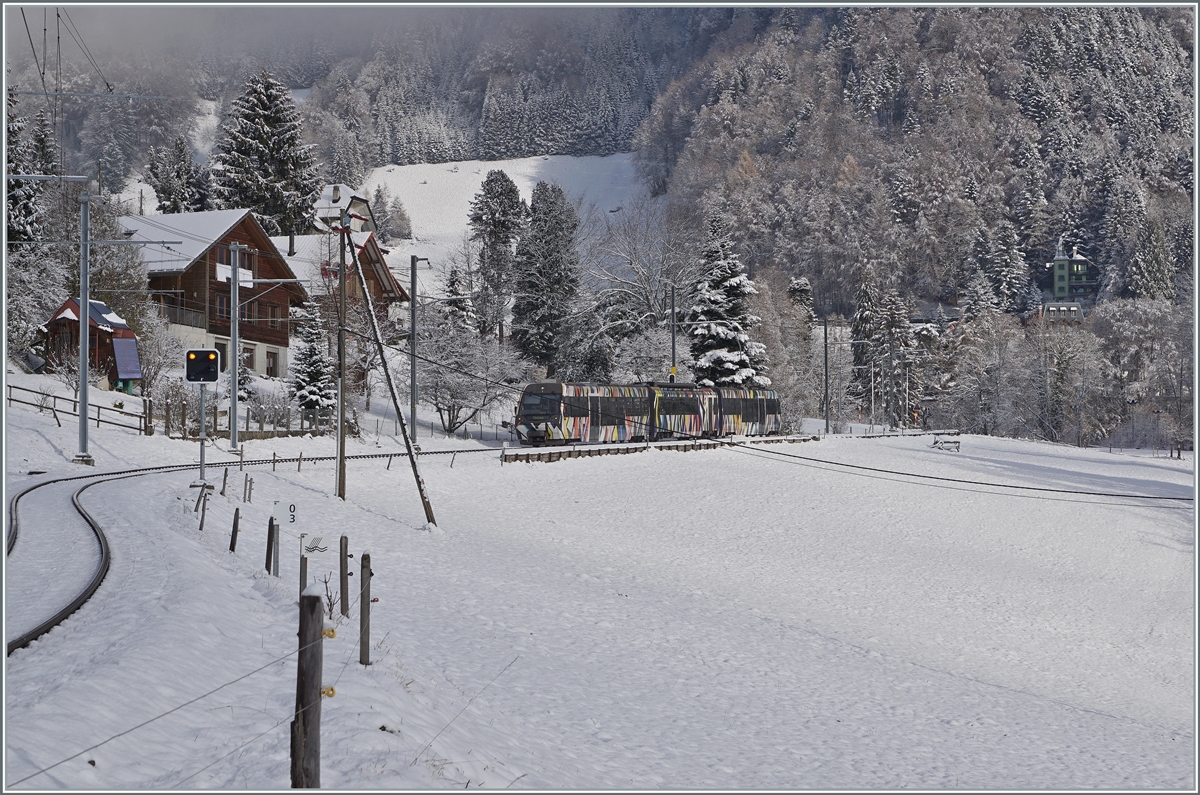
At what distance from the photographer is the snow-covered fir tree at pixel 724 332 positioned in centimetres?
5200

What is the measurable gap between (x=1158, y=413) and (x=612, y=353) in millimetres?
54734

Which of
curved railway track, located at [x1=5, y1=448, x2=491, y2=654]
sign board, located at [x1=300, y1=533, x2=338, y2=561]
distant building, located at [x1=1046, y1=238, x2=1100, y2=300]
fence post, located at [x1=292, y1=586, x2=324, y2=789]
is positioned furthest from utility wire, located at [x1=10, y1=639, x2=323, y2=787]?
distant building, located at [x1=1046, y1=238, x2=1100, y2=300]

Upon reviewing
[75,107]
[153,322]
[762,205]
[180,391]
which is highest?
[75,107]

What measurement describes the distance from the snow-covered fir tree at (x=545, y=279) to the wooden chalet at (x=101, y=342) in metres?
25.6

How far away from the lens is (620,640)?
14.7m

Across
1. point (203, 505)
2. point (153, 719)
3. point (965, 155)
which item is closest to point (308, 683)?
point (153, 719)

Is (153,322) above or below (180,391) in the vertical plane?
above

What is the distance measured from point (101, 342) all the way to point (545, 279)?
1119 inches

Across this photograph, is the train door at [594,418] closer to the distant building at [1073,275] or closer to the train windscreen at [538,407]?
the train windscreen at [538,407]

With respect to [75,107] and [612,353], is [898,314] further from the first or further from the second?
[75,107]

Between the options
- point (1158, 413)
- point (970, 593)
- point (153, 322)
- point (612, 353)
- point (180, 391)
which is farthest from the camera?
point (1158, 413)

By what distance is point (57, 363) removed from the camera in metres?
41.0

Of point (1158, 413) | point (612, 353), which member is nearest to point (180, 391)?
point (612, 353)

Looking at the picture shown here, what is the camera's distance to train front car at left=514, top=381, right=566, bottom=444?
1533 inches
